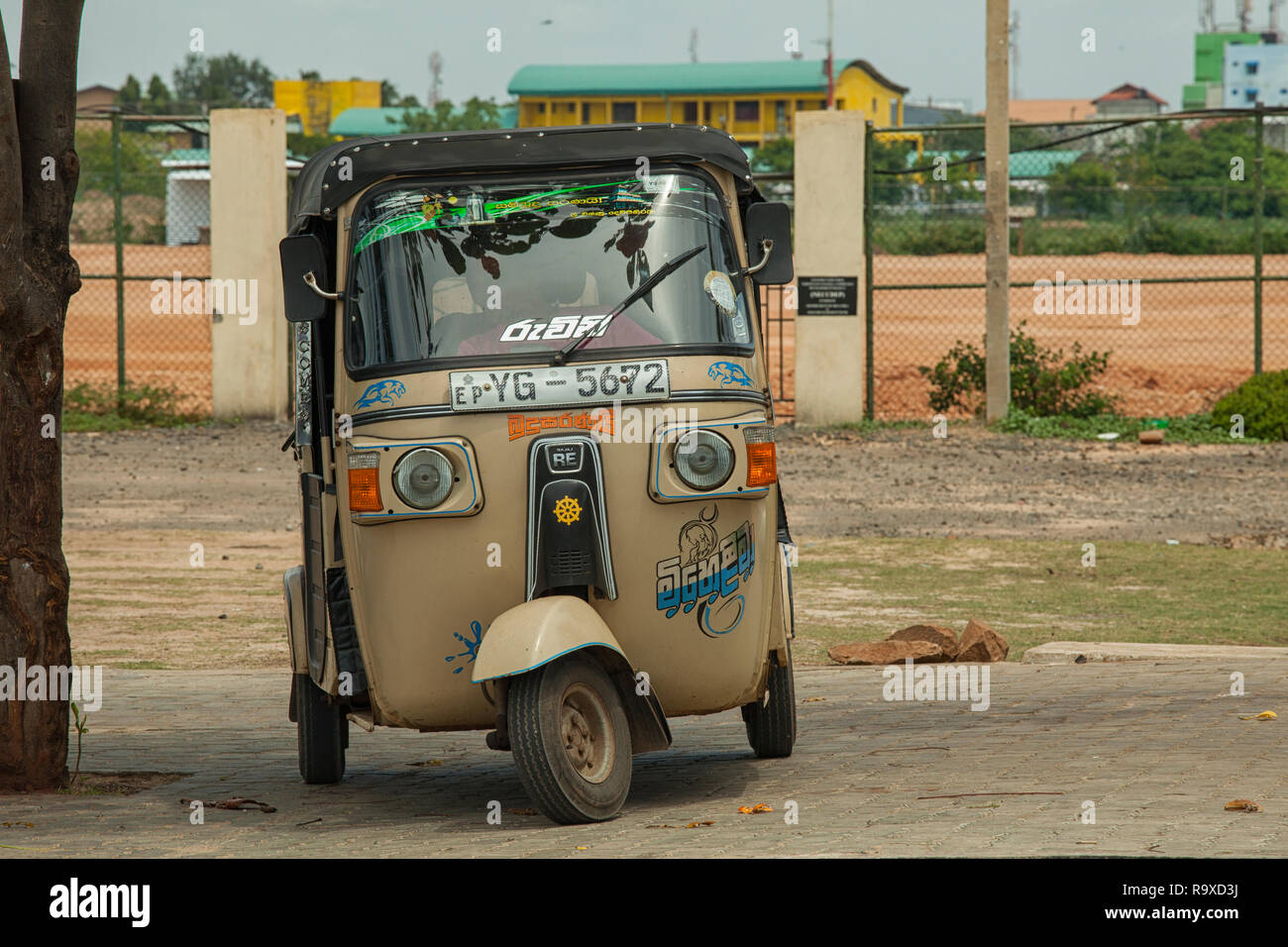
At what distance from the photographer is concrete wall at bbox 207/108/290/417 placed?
2050cm

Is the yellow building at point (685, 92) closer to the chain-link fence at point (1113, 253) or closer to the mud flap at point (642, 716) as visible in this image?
the chain-link fence at point (1113, 253)

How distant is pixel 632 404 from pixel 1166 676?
4.20 m

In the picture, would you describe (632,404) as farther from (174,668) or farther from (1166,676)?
(174,668)

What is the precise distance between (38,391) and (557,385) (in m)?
2.01

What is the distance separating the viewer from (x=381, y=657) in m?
6.04

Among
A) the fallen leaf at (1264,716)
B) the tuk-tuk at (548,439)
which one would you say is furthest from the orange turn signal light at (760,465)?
the fallen leaf at (1264,716)

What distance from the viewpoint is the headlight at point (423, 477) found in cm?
582

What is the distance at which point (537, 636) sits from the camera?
18.3 feet

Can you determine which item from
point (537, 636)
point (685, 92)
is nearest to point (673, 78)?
point (685, 92)

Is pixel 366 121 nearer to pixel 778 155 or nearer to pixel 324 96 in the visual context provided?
pixel 324 96

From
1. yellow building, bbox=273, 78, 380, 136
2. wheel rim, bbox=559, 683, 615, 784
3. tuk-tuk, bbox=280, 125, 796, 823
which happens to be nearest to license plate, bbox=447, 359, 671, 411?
tuk-tuk, bbox=280, 125, 796, 823

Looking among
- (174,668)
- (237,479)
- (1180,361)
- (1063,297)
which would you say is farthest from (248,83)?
(174,668)

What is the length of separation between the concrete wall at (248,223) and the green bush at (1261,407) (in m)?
10.9

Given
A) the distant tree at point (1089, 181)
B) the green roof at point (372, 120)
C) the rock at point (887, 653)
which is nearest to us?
the rock at point (887, 653)
